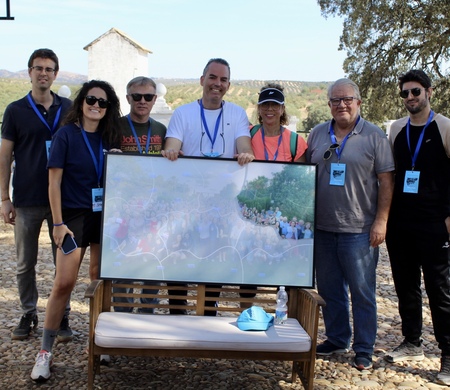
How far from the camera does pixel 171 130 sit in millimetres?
4770

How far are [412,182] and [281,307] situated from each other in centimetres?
147

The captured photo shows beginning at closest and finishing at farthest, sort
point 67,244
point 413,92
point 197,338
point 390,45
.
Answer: point 197,338 < point 67,244 < point 413,92 < point 390,45

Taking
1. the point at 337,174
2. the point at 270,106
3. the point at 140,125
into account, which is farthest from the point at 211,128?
the point at 337,174

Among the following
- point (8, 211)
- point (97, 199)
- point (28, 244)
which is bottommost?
point (28, 244)

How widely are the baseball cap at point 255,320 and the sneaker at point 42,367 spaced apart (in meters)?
1.53

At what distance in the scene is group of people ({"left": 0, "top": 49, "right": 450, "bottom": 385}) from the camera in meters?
4.44

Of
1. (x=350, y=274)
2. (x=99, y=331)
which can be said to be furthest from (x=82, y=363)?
(x=350, y=274)

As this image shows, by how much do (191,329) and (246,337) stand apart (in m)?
0.41

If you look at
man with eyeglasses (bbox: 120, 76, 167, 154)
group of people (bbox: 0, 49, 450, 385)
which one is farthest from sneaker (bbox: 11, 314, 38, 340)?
man with eyeglasses (bbox: 120, 76, 167, 154)

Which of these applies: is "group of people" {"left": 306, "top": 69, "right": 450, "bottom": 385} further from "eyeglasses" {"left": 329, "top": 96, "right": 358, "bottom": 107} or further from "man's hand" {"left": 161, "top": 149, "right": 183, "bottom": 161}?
"man's hand" {"left": 161, "top": 149, "right": 183, "bottom": 161}

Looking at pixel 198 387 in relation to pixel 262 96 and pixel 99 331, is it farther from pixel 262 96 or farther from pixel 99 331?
pixel 262 96

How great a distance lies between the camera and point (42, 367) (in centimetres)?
437

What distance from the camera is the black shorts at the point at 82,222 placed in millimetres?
4445

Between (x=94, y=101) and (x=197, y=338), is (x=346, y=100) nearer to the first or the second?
(x=94, y=101)
